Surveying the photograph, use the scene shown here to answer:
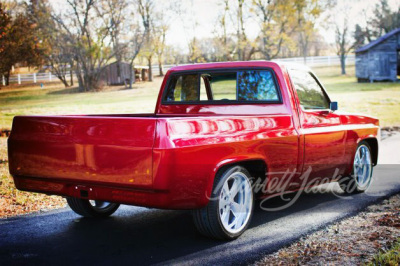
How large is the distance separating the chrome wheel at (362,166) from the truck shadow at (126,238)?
0.77 meters

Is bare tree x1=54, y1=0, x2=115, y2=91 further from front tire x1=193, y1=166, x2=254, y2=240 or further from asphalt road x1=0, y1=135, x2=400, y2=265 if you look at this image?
front tire x1=193, y1=166, x2=254, y2=240

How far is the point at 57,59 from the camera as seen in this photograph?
43.9 m

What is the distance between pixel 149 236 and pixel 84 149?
4.05 ft

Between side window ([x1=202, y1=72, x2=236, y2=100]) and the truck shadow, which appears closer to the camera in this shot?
the truck shadow

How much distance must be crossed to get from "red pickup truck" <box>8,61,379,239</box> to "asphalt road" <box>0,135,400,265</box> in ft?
0.78

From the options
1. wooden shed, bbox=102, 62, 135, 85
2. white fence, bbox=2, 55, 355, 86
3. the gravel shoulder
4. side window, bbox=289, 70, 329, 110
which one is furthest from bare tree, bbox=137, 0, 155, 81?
the gravel shoulder

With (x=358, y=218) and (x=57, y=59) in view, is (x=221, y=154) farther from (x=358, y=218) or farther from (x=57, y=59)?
(x=57, y=59)

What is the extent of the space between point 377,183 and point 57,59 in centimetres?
4067

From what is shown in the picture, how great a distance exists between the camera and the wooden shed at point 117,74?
1960 inches

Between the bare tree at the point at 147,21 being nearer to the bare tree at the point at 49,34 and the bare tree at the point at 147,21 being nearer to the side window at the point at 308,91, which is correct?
the bare tree at the point at 49,34

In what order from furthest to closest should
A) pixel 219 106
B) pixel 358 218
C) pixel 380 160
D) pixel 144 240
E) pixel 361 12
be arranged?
1. pixel 361 12
2. pixel 380 160
3. pixel 219 106
4. pixel 358 218
5. pixel 144 240

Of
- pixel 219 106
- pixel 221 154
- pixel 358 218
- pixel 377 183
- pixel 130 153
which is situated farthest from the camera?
pixel 377 183

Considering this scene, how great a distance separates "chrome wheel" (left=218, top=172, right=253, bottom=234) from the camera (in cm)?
442

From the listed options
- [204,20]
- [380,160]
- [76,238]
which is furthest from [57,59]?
[76,238]
